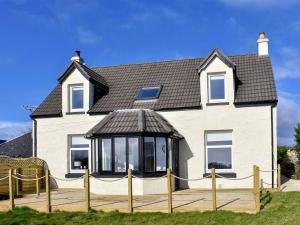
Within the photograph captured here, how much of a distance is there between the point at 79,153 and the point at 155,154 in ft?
18.8

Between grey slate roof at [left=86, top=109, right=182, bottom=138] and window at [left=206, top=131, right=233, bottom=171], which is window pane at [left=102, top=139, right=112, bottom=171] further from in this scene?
window at [left=206, top=131, right=233, bottom=171]

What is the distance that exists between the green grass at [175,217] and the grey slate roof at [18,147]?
20346 mm

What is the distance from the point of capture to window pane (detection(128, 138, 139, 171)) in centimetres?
1934

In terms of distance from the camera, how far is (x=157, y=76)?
24547 mm

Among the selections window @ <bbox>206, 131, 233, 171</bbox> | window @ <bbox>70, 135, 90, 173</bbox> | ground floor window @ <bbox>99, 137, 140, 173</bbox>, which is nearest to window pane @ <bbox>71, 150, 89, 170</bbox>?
window @ <bbox>70, 135, 90, 173</bbox>

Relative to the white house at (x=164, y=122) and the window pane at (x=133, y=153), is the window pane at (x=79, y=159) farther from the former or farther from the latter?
the window pane at (x=133, y=153)

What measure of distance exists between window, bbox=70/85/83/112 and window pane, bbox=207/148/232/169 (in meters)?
7.85

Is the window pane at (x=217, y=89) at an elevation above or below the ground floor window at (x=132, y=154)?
above

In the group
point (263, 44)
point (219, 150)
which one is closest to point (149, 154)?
point (219, 150)

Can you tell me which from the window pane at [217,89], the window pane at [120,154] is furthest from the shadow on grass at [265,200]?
the window pane at [217,89]

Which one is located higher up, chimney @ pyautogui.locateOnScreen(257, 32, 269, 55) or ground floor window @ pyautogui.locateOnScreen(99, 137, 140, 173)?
chimney @ pyautogui.locateOnScreen(257, 32, 269, 55)

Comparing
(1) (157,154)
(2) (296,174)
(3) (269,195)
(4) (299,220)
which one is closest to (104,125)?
(1) (157,154)

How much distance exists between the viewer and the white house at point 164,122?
64.7ft

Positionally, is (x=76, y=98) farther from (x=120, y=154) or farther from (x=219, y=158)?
(x=219, y=158)
